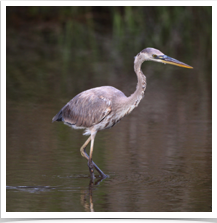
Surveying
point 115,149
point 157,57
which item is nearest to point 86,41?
point 115,149

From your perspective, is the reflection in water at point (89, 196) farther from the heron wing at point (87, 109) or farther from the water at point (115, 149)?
the heron wing at point (87, 109)

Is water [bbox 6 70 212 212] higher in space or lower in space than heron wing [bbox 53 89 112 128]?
lower

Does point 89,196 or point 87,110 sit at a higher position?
point 87,110

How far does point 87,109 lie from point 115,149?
1.38m

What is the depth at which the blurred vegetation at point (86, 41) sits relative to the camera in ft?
52.6

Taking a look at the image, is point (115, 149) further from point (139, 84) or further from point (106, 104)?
point (139, 84)

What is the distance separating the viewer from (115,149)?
9164mm

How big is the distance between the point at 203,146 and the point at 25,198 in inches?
152

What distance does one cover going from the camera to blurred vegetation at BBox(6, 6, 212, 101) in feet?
52.6

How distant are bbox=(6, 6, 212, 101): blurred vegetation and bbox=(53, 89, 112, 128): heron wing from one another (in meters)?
5.24

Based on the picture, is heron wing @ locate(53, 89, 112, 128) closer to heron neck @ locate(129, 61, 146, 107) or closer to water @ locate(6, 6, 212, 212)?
heron neck @ locate(129, 61, 146, 107)

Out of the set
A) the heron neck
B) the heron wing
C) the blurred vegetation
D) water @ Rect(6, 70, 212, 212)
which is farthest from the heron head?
the blurred vegetation

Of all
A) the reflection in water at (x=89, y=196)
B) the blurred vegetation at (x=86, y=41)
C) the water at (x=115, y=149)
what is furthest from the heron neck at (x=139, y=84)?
the blurred vegetation at (x=86, y=41)

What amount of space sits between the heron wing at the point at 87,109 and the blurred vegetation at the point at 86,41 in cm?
524
